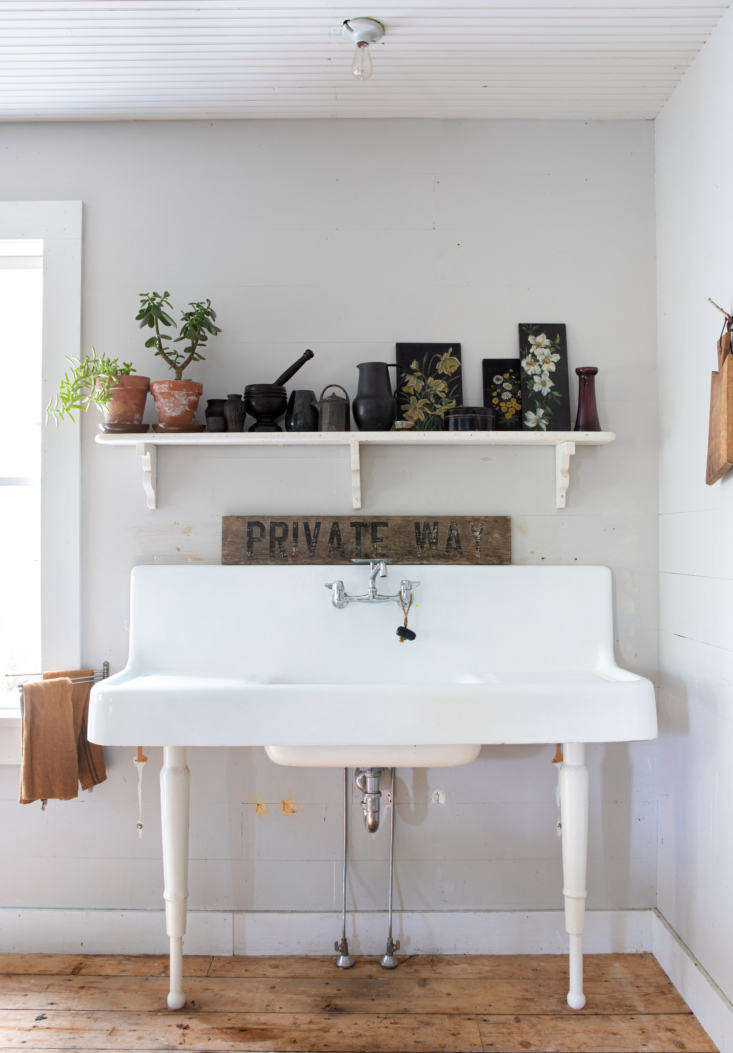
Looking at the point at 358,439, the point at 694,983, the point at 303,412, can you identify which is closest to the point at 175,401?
the point at 303,412

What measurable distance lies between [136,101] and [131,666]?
1.63 m

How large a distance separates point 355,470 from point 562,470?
0.60 m

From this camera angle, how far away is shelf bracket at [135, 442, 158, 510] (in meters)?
2.30

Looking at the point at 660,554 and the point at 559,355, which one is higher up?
the point at 559,355

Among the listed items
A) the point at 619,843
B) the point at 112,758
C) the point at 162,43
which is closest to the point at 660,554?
the point at 619,843

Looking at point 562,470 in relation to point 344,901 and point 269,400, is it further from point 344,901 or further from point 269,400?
point 344,901

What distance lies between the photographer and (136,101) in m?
2.30

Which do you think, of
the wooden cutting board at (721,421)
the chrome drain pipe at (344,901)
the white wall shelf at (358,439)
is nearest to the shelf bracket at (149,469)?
the white wall shelf at (358,439)

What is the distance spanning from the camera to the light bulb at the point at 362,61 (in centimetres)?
196

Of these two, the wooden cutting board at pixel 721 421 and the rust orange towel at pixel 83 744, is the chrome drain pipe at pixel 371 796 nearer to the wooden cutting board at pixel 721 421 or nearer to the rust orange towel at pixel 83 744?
the rust orange towel at pixel 83 744

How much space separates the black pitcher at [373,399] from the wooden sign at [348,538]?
29 cm

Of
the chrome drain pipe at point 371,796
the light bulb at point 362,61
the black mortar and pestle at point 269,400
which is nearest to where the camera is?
the light bulb at point 362,61

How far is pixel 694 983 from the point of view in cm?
203

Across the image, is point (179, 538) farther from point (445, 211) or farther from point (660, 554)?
point (660, 554)
